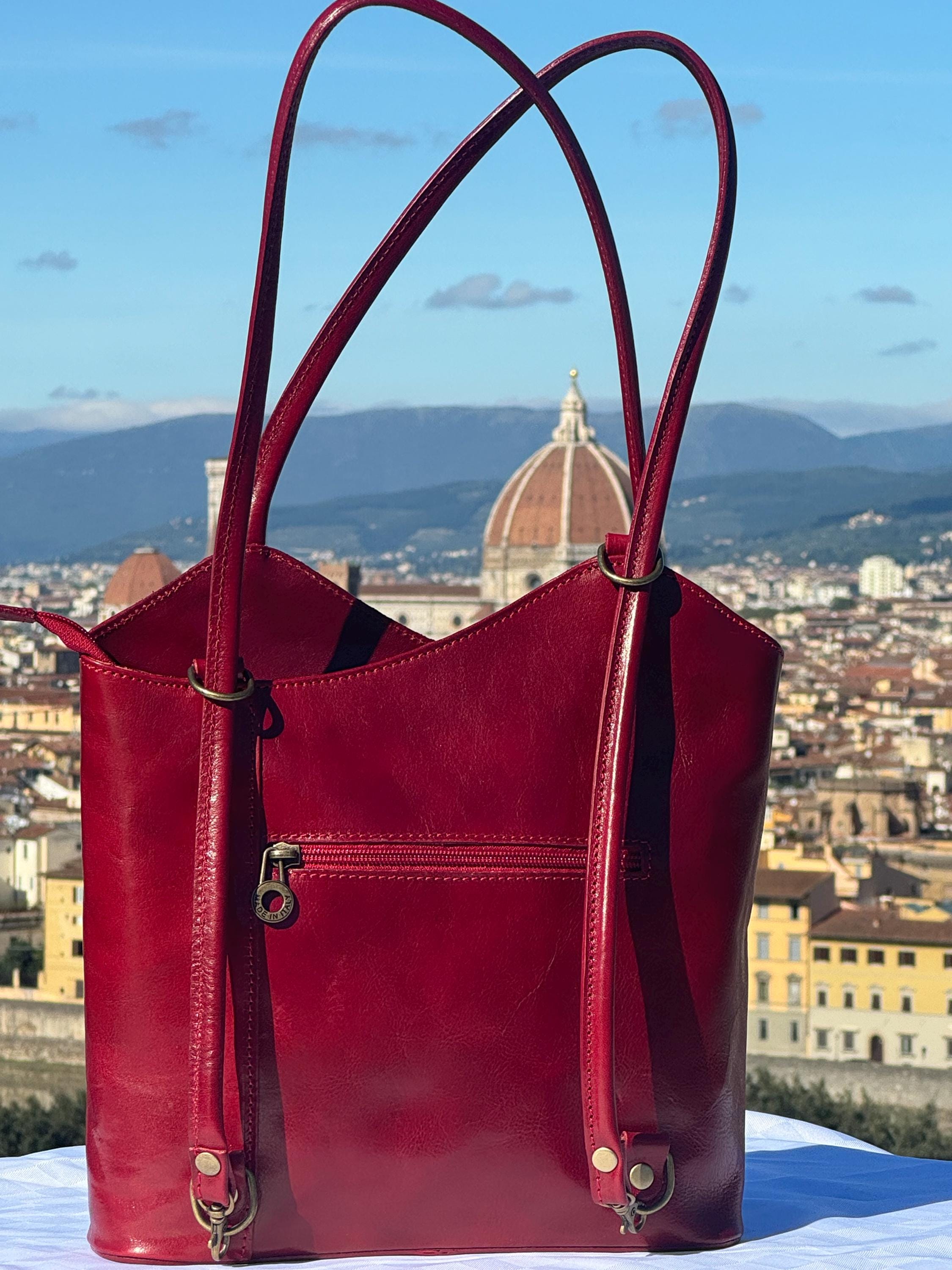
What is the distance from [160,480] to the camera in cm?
15200

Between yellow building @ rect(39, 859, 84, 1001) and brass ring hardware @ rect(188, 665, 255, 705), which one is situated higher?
brass ring hardware @ rect(188, 665, 255, 705)

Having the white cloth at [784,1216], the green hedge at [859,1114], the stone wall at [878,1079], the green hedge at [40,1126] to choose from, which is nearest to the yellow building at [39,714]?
the stone wall at [878,1079]

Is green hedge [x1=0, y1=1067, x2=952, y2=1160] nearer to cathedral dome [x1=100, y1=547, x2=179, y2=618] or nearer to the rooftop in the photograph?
the rooftop

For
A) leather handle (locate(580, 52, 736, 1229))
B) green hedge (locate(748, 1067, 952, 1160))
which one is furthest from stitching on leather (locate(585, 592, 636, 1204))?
green hedge (locate(748, 1067, 952, 1160))

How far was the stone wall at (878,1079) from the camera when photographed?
11594 mm

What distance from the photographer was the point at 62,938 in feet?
42.6

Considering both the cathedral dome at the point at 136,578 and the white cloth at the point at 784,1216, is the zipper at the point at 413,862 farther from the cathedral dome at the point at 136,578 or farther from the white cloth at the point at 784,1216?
the cathedral dome at the point at 136,578

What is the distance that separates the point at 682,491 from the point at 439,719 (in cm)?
11627

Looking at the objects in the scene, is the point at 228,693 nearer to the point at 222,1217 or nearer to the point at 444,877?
the point at 444,877

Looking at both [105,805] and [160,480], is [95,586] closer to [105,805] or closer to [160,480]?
[105,805]

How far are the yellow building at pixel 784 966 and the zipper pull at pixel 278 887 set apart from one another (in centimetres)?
1173

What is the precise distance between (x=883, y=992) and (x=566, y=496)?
104 ft

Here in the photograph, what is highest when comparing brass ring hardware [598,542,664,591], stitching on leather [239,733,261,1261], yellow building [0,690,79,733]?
brass ring hardware [598,542,664,591]

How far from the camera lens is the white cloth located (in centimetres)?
102
